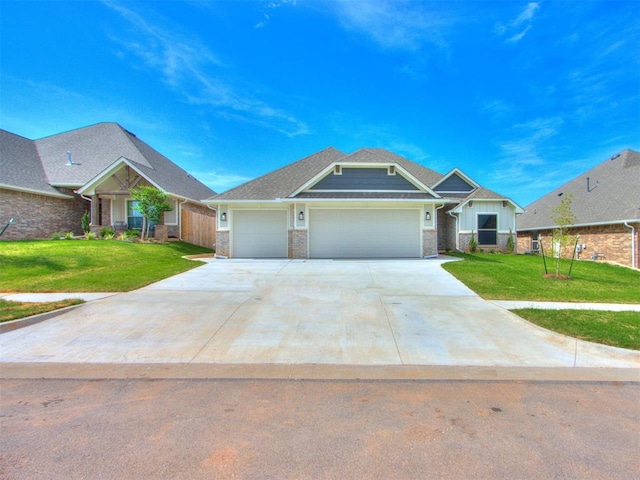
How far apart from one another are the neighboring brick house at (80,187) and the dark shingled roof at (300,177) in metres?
4.01

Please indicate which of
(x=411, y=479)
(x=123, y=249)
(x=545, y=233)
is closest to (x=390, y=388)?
(x=411, y=479)

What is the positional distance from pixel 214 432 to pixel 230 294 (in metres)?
5.61

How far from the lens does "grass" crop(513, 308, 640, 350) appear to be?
5379mm

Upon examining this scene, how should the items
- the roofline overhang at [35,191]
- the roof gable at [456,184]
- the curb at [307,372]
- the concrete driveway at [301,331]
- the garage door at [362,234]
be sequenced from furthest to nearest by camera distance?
1. the roof gable at [456,184]
2. the roofline overhang at [35,191]
3. the garage door at [362,234]
4. the concrete driveway at [301,331]
5. the curb at [307,372]

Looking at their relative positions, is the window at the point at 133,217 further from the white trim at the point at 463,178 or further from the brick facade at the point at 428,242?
the white trim at the point at 463,178

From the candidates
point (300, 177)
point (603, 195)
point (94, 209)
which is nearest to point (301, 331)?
point (300, 177)

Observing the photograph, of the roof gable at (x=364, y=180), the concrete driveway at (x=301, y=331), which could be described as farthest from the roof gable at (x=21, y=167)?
the roof gable at (x=364, y=180)

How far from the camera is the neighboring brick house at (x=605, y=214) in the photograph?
16.5 m

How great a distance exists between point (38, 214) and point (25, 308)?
15152 mm

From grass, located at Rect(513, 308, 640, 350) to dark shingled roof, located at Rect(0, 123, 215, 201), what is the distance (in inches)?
715

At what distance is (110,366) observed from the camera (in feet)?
15.1

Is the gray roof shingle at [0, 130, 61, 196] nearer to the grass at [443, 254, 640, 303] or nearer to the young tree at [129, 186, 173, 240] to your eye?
the young tree at [129, 186, 173, 240]

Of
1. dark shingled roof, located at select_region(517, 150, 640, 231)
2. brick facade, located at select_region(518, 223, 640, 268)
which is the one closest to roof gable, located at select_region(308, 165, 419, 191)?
brick facade, located at select_region(518, 223, 640, 268)

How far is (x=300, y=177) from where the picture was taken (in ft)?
59.9
